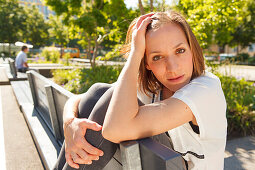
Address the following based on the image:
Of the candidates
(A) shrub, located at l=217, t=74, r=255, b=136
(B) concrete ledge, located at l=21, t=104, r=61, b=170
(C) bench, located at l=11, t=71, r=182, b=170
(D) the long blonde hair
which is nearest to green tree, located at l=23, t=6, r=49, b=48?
(C) bench, located at l=11, t=71, r=182, b=170

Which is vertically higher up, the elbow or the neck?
the neck

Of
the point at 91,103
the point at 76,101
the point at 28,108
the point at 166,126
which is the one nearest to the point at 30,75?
the point at 28,108

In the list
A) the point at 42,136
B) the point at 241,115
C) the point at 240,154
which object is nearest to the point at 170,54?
the point at 42,136

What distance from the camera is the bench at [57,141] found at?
2.75 feet

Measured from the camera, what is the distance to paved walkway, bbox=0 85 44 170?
278cm

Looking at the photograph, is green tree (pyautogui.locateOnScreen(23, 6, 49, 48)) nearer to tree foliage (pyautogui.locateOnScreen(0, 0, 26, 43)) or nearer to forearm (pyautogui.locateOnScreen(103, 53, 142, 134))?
tree foliage (pyautogui.locateOnScreen(0, 0, 26, 43))

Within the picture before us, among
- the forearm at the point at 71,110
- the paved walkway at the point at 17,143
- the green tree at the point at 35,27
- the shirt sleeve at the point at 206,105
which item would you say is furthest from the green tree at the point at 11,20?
the shirt sleeve at the point at 206,105

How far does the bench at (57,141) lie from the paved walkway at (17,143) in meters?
0.20

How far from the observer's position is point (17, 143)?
3.39 meters

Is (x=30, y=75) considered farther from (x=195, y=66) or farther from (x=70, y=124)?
(x=195, y=66)

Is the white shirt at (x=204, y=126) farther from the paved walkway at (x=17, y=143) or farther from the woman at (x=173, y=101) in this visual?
the paved walkway at (x=17, y=143)

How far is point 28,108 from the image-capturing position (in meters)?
4.49

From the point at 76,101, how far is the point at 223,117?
997 mm

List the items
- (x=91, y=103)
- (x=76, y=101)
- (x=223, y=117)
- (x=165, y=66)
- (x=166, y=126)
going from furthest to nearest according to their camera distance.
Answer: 1. (x=76, y=101)
2. (x=91, y=103)
3. (x=165, y=66)
4. (x=223, y=117)
5. (x=166, y=126)
